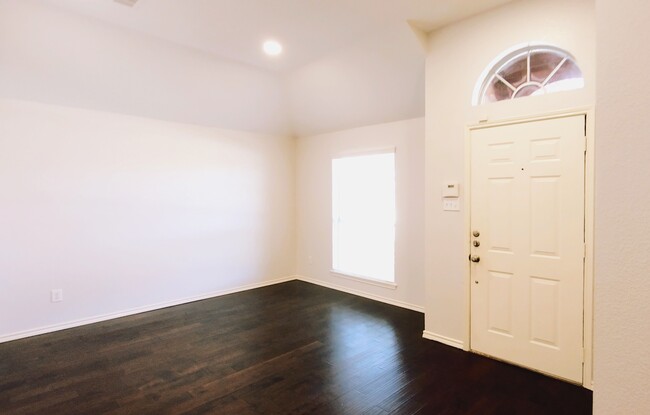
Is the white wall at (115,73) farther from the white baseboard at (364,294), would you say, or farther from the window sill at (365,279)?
the white baseboard at (364,294)

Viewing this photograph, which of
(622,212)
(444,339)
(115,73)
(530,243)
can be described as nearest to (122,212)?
(115,73)

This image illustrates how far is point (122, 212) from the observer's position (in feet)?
14.2

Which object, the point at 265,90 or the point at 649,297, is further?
the point at 265,90

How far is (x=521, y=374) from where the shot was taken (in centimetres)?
284

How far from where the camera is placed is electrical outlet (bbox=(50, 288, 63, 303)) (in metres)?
3.85

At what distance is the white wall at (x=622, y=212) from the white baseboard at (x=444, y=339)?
2.74 meters

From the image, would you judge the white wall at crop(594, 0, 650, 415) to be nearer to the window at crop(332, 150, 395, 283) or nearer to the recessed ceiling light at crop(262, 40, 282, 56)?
the recessed ceiling light at crop(262, 40, 282, 56)

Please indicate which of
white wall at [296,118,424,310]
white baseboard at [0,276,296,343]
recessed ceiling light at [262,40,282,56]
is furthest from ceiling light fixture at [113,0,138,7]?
white baseboard at [0,276,296,343]

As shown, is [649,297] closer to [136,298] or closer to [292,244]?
[136,298]

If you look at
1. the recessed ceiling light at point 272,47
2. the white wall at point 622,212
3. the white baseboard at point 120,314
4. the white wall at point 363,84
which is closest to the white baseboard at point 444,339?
the white wall at point 363,84

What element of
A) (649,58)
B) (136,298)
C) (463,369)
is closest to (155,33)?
(136,298)

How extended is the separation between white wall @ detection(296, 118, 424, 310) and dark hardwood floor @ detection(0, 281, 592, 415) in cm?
60

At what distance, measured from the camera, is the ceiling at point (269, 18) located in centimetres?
293

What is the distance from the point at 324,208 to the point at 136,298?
2935 mm
